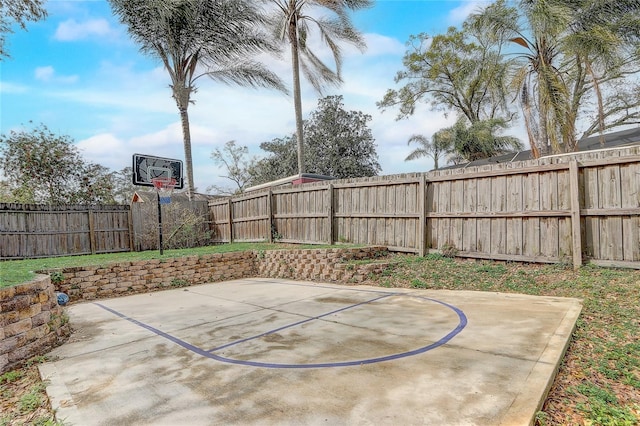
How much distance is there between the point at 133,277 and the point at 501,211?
6762 millimetres

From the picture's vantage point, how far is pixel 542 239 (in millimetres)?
5168

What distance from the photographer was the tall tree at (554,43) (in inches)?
353

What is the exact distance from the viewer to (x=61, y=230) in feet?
31.9

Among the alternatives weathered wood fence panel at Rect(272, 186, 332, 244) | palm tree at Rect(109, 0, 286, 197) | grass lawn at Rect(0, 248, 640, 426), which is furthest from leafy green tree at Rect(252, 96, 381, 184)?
grass lawn at Rect(0, 248, 640, 426)

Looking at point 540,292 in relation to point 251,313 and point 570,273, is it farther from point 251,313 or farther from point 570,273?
point 251,313

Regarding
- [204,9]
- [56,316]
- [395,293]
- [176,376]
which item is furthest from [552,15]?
[56,316]

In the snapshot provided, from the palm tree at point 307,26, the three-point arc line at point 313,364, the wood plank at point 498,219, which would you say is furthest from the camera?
the palm tree at point 307,26

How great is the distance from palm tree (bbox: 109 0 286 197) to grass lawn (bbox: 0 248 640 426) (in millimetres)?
9462

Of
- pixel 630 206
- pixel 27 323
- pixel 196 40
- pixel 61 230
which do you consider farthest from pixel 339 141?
pixel 27 323

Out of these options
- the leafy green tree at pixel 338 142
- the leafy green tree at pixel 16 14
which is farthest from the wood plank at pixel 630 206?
the leafy green tree at pixel 338 142

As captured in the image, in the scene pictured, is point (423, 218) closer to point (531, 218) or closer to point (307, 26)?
point (531, 218)

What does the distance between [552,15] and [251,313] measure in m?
10.5

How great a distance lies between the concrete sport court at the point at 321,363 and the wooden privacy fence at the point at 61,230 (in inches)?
265

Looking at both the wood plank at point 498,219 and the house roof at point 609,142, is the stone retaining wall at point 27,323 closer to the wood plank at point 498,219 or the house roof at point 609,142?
the wood plank at point 498,219
